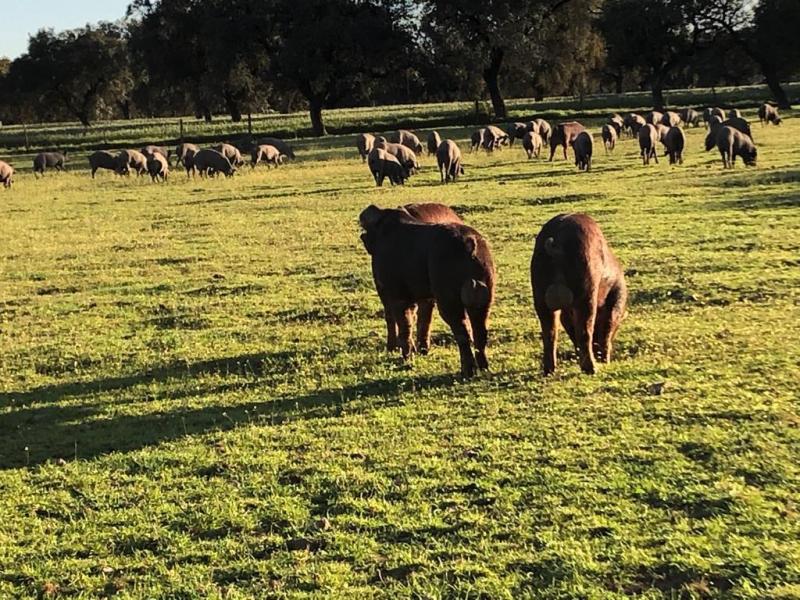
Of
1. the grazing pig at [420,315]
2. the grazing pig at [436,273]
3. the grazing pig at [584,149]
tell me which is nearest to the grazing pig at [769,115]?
the grazing pig at [584,149]

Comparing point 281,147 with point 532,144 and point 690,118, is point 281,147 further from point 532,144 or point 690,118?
point 690,118

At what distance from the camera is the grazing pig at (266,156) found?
37041mm

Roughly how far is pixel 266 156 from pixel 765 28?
133 ft

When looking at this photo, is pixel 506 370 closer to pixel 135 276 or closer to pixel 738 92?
pixel 135 276

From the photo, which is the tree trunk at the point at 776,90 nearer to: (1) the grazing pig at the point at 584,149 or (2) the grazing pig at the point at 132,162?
(1) the grazing pig at the point at 584,149

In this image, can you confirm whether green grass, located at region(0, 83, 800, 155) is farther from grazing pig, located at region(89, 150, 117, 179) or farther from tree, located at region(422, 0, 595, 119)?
grazing pig, located at region(89, 150, 117, 179)

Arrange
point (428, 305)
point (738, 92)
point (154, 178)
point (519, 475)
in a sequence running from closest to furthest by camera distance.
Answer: point (519, 475)
point (428, 305)
point (154, 178)
point (738, 92)

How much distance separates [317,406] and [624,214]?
34.8 ft

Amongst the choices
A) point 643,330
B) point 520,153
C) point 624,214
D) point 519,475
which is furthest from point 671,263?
point 520,153

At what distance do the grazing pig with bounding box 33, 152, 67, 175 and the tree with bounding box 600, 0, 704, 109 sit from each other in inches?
1469

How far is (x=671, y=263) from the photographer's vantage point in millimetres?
11516

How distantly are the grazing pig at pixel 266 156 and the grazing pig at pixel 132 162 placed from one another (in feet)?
14.3

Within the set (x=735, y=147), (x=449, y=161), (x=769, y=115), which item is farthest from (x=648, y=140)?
(x=769, y=115)

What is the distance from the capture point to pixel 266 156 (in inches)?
1494
